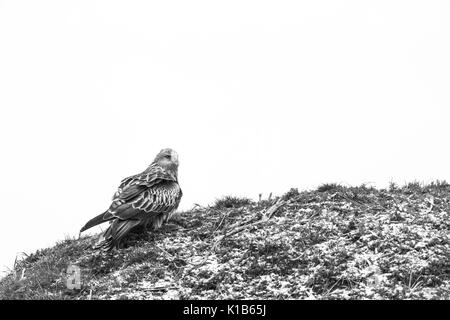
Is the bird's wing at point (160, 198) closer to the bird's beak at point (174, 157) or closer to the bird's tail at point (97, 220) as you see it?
the bird's tail at point (97, 220)

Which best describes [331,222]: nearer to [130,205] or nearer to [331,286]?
[331,286]

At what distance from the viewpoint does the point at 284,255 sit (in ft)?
36.1

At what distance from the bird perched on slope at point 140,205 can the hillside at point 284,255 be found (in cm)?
28

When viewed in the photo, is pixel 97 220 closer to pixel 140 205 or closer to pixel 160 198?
pixel 140 205

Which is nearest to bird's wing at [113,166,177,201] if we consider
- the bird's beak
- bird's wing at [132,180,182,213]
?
bird's wing at [132,180,182,213]

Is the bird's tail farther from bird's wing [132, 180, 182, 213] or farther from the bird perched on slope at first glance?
bird's wing [132, 180, 182, 213]

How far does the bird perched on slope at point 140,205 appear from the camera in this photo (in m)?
12.9

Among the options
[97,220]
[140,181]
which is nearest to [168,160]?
[140,181]

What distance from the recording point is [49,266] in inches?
497

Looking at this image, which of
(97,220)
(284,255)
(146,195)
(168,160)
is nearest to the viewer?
(284,255)

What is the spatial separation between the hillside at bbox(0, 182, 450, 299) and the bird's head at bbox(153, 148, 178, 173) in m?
1.67

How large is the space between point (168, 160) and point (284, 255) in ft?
17.1

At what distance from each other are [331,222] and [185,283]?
298cm
